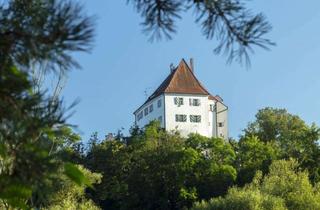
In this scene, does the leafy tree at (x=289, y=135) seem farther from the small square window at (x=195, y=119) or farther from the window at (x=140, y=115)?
the window at (x=140, y=115)

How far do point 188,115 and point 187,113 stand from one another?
1.34 feet

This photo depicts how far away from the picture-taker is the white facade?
8256cm

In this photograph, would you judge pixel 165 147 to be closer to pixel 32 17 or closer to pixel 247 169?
pixel 247 169

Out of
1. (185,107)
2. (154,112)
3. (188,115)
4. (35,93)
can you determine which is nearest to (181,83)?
(185,107)

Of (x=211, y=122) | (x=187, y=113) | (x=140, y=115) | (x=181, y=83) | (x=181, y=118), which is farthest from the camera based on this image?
(x=140, y=115)

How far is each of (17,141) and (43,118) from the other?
0.20 metres

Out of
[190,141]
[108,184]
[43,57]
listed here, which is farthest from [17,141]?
[190,141]

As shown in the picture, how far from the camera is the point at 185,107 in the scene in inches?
3339

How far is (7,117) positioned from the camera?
10.1ft

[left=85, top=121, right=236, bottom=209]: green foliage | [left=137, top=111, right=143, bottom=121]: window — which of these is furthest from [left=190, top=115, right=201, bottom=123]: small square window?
[left=85, top=121, right=236, bottom=209]: green foliage

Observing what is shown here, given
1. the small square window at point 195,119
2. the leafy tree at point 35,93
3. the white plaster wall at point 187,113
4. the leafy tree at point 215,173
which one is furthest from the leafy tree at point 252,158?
the leafy tree at point 35,93

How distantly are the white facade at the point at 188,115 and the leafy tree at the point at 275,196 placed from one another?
33879 mm

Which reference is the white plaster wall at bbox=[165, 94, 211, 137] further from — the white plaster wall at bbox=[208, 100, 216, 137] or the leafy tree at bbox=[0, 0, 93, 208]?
the leafy tree at bbox=[0, 0, 93, 208]

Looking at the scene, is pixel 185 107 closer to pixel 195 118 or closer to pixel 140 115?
pixel 195 118
